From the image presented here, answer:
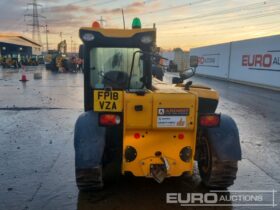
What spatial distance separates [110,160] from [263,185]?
7.83ft

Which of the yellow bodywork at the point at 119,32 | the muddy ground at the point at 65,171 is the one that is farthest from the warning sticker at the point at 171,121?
the yellow bodywork at the point at 119,32

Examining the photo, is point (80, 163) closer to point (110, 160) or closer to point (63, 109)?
point (110, 160)

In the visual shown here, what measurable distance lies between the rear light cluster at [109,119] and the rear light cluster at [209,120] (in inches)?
43.4

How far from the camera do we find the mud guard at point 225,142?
470 centimetres

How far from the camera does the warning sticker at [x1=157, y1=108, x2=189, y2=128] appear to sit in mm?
4320

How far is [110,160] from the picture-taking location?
17.0ft

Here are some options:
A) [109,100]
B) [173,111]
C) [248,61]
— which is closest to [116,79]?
[109,100]

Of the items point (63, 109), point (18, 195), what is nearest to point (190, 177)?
point (18, 195)

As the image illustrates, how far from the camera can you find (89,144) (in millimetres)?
Answer: 4574

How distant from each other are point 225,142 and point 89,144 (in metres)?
1.87

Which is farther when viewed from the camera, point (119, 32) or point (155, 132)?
point (119, 32)

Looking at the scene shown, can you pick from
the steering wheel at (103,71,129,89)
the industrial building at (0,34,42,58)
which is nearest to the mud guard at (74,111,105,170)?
the steering wheel at (103,71,129,89)

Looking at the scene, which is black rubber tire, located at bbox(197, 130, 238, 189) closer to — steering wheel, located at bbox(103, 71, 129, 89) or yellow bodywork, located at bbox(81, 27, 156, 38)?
steering wheel, located at bbox(103, 71, 129, 89)

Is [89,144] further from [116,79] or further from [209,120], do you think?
[209,120]
